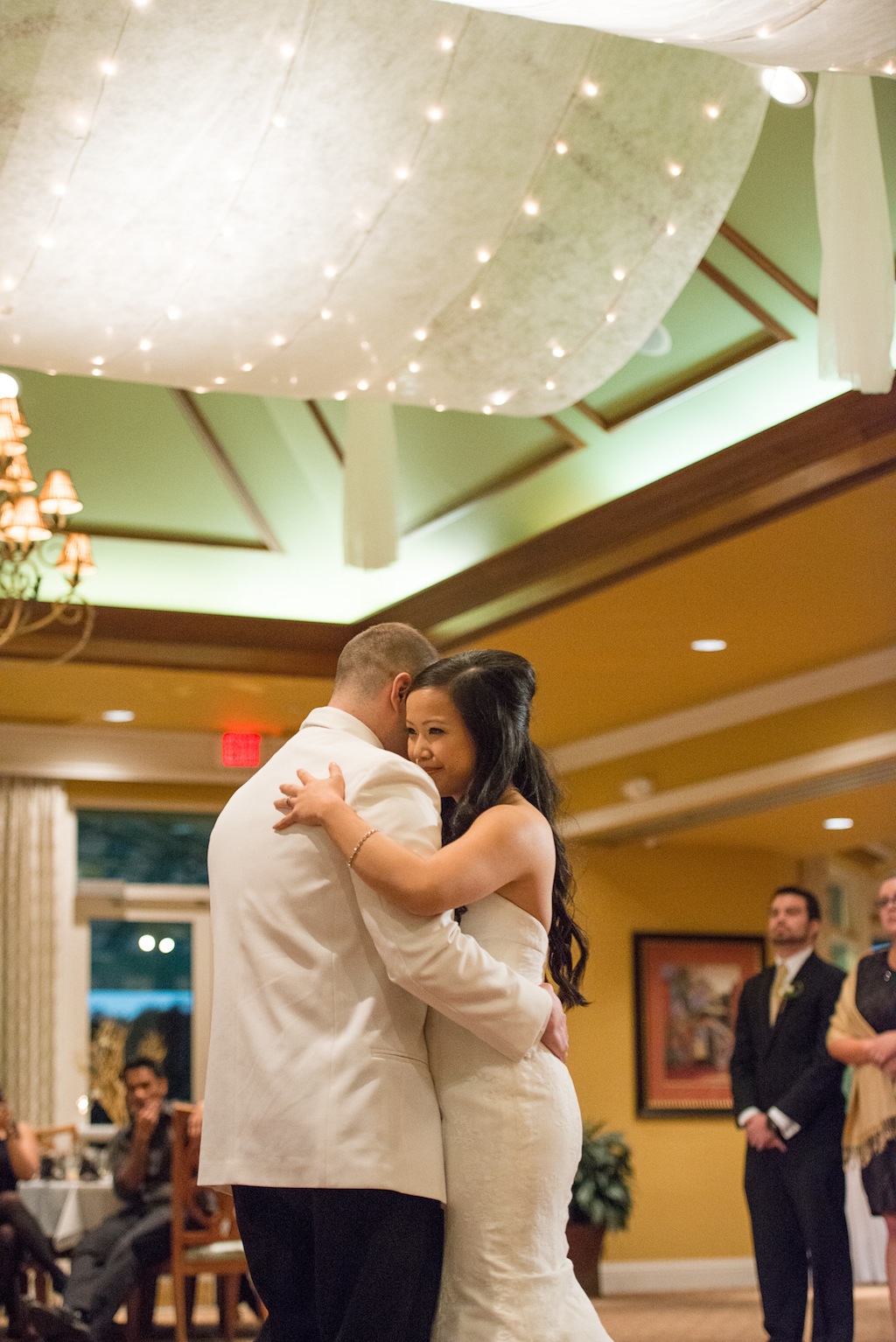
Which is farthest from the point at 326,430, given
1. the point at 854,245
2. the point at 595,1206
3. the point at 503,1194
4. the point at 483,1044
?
the point at 503,1194

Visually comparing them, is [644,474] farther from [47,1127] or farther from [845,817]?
[47,1127]

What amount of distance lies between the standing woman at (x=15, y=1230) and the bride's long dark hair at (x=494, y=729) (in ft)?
15.9

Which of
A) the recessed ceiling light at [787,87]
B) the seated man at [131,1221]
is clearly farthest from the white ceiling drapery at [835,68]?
the seated man at [131,1221]

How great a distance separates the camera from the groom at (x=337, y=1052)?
2.11m

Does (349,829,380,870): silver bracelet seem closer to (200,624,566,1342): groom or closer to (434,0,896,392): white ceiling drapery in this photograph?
(200,624,566,1342): groom

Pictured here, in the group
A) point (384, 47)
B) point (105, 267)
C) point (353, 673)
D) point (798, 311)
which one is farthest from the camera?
point (798, 311)

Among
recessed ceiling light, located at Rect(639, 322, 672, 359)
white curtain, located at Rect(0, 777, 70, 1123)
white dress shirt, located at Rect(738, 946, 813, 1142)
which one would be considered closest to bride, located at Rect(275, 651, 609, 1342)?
white dress shirt, located at Rect(738, 946, 813, 1142)

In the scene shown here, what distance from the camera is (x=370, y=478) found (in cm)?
432

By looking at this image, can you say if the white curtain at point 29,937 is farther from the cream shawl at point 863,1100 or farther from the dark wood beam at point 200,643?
the cream shawl at point 863,1100

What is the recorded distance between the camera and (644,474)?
6.28m

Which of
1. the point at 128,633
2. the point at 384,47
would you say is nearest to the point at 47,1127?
the point at 128,633

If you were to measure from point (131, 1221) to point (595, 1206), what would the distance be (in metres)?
3.03

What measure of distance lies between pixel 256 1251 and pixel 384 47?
75.2 inches

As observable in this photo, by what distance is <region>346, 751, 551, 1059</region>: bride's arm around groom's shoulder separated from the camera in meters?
2.12
